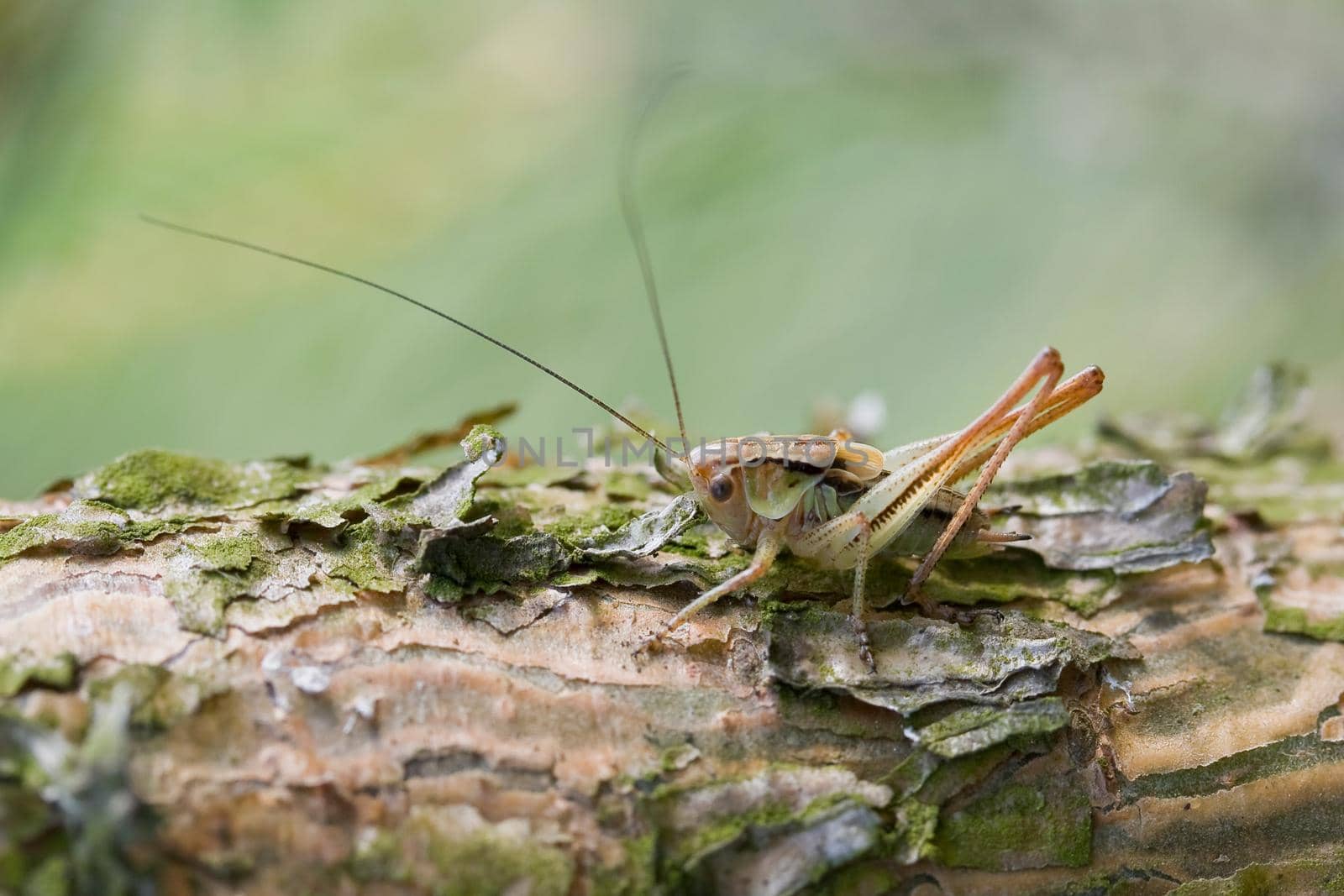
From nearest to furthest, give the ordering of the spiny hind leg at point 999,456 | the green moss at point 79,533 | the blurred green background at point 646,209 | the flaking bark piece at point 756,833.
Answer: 1. the flaking bark piece at point 756,833
2. the green moss at point 79,533
3. the spiny hind leg at point 999,456
4. the blurred green background at point 646,209

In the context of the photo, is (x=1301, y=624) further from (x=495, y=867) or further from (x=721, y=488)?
(x=495, y=867)

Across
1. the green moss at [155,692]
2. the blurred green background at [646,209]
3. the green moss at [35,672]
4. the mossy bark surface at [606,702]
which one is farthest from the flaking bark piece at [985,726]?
the blurred green background at [646,209]

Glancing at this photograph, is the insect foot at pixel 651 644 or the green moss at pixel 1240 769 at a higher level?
the insect foot at pixel 651 644

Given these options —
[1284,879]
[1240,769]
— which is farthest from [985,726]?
[1284,879]

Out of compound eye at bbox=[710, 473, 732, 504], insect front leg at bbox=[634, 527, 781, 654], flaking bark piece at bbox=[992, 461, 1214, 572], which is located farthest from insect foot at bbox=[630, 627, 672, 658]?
flaking bark piece at bbox=[992, 461, 1214, 572]

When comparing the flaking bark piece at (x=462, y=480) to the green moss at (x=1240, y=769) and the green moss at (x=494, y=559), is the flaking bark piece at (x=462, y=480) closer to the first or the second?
the green moss at (x=494, y=559)

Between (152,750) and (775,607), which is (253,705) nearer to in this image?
(152,750)

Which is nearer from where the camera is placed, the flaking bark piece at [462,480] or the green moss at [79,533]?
the green moss at [79,533]
